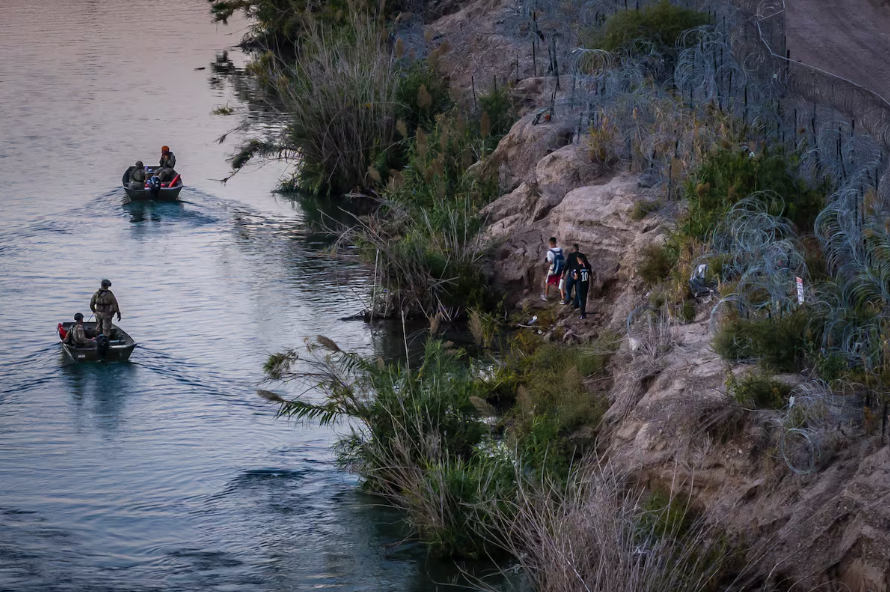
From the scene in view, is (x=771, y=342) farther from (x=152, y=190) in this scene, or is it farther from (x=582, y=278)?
(x=152, y=190)

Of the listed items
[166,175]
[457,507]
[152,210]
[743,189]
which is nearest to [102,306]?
[457,507]

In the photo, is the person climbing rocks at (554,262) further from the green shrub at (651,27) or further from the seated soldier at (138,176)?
the seated soldier at (138,176)

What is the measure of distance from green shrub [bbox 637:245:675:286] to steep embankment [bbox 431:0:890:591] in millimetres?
359

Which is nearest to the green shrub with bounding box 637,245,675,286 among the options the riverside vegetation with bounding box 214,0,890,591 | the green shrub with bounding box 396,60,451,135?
the riverside vegetation with bounding box 214,0,890,591

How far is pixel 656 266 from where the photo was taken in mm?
21219

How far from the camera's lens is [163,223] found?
3472 centimetres

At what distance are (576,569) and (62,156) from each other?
34.0 metres

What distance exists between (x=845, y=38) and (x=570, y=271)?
1543 cm

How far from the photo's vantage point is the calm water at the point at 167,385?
52.5 feet

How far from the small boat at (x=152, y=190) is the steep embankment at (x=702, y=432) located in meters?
13.7

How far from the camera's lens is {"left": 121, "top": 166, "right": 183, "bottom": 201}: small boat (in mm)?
35688

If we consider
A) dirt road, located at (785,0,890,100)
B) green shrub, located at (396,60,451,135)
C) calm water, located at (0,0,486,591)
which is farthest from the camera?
green shrub, located at (396,60,451,135)

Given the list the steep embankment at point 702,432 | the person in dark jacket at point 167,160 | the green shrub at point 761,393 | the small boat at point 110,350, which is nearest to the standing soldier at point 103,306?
the small boat at point 110,350

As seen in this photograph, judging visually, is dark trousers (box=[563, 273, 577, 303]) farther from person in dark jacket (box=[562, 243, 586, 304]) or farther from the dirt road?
the dirt road
